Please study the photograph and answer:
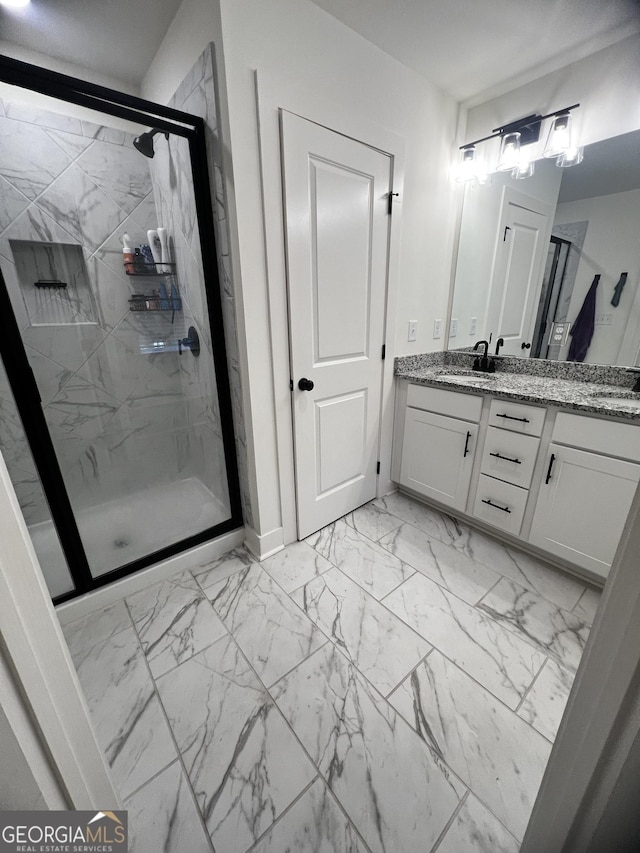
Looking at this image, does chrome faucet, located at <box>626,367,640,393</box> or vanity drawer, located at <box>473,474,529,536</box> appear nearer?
chrome faucet, located at <box>626,367,640,393</box>

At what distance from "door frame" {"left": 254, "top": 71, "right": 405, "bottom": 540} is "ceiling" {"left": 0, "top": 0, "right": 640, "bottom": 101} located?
13.4 inches

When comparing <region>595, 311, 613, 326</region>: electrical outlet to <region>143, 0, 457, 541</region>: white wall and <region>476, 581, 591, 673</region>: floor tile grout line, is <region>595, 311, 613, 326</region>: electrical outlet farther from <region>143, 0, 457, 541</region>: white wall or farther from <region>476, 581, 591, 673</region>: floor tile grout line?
<region>476, 581, 591, 673</region>: floor tile grout line

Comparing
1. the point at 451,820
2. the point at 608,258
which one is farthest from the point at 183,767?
the point at 608,258

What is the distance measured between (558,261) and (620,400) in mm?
888

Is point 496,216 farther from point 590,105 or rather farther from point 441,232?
point 590,105

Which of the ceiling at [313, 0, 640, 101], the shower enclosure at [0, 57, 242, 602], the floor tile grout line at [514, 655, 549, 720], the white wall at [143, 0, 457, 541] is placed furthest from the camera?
the shower enclosure at [0, 57, 242, 602]

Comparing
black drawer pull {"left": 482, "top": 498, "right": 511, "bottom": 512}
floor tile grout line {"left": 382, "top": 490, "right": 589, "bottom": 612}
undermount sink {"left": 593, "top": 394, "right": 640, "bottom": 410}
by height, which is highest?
undermount sink {"left": 593, "top": 394, "right": 640, "bottom": 410}

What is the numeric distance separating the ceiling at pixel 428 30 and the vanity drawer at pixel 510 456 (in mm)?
1823

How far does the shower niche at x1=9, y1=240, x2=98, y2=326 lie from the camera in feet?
6.26

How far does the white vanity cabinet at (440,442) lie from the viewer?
1938 mm

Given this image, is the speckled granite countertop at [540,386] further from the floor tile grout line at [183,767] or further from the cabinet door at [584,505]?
the floor tile grout line at [183,767]

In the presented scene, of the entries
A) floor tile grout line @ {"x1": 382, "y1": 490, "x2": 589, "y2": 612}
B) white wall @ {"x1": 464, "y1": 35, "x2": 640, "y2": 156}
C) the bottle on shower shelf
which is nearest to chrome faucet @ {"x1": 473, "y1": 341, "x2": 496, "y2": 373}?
floor tile grout line @ {"x1": 382, "y1": 490, "x2": 589, "y2": 612}

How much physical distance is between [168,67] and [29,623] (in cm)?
234

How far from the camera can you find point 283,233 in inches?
58.4
